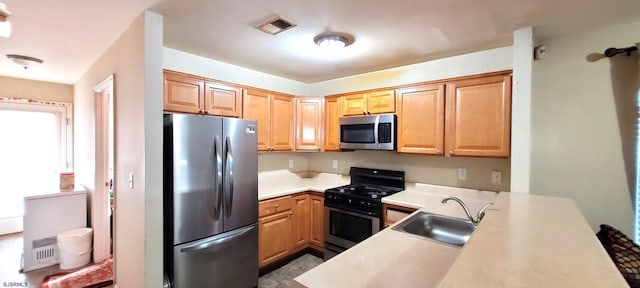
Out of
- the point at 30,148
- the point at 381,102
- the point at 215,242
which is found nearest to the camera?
the point at 215,242

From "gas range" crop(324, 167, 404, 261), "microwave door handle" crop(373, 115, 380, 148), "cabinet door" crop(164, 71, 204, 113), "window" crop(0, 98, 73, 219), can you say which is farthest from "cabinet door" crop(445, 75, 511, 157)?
"window" crop(0, 98, 73, 219)

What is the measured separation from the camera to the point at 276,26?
1.95 metres

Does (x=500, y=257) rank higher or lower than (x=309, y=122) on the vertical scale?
lower

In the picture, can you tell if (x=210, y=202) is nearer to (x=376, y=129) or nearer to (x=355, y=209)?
(x=355, y=209)

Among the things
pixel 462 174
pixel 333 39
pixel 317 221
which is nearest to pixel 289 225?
pixel 317 221

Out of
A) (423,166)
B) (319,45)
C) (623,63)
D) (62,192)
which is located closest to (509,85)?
(623,63)

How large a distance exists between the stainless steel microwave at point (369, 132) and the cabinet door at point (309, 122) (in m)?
0.39

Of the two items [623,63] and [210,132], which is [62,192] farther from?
[623,63]

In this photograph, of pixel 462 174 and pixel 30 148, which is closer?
pixel 462 174

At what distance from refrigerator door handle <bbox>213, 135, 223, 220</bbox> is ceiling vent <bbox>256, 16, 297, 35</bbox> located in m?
0.95

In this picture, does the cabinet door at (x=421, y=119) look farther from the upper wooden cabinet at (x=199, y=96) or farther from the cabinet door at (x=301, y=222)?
the upper wooden cabinet at (x=199, y=96)

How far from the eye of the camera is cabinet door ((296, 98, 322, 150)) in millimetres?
3482

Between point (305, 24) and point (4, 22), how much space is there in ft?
7.15

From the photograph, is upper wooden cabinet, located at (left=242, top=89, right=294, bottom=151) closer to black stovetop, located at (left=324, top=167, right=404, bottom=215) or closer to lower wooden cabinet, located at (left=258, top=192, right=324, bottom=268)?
lower wooden cabinet, located at (left=258, top=192, right=324, bottom=268)
